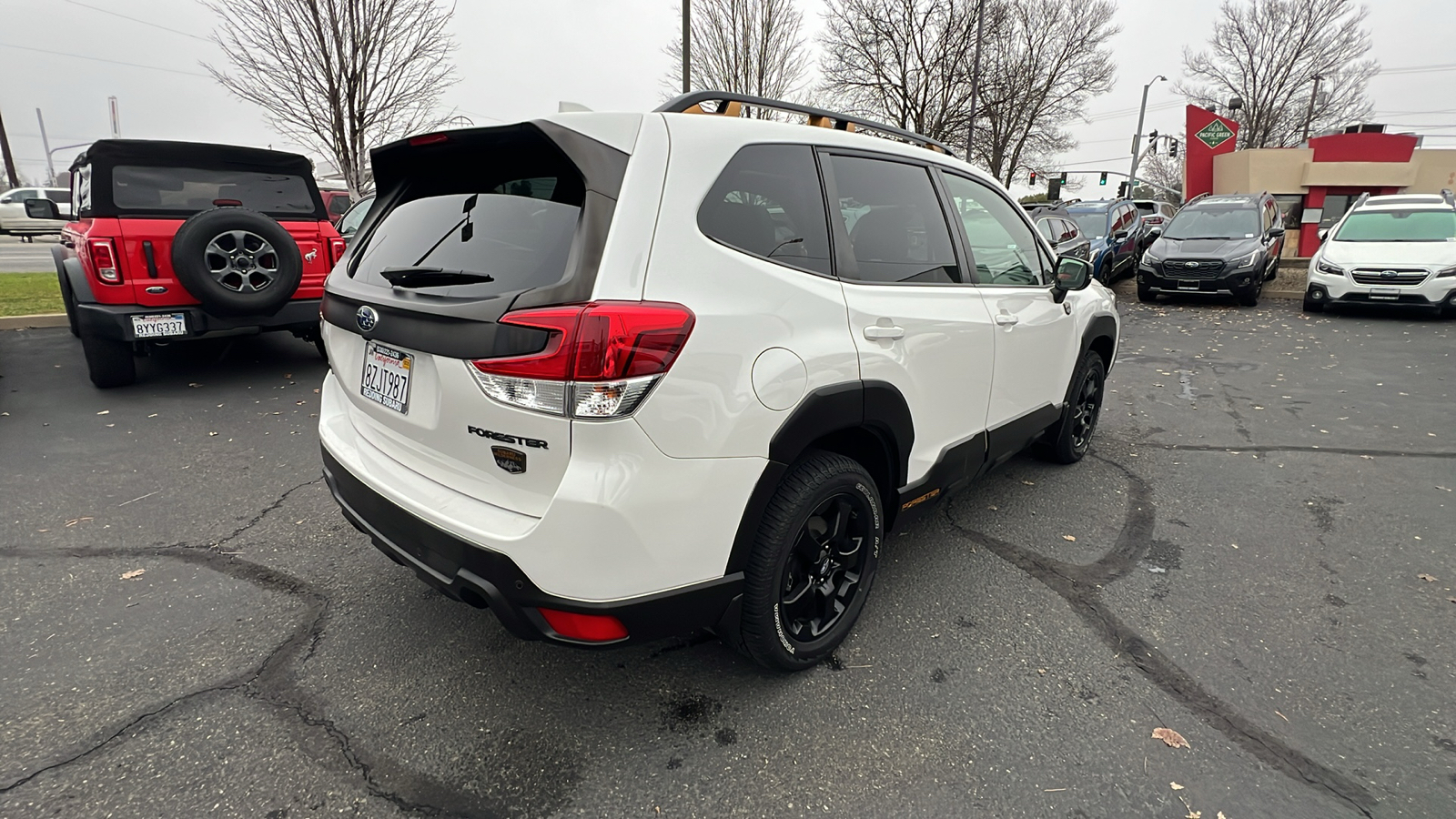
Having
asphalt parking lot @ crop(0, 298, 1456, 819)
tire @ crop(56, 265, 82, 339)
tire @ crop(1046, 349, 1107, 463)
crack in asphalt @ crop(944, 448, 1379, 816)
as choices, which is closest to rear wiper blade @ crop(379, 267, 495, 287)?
asphalt parking lot @ crop(0, 298, 1456, 819)

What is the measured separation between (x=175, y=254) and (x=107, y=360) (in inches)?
53.9

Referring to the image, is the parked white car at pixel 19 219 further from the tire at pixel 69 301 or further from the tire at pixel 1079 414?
the tire at pixel 1079 414

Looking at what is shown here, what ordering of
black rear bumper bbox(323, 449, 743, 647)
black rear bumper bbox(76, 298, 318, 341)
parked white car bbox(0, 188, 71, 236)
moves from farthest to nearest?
1. parked white car bbox(0, 188, 71, 236)
2. black rear bumper bbox(76, 298, 318, 341)
3. black rear bumper bbox(323, 449, 743, 647)

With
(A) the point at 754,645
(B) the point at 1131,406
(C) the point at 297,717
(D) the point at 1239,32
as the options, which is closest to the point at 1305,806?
(A) the point at 754,645

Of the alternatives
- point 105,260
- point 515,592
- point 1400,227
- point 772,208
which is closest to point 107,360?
point 105,260

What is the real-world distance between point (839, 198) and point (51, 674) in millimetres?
3191

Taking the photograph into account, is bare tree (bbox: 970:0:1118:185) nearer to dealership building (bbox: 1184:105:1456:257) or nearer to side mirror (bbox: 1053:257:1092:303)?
dealership building (bbox: 1184:105:1456:257)

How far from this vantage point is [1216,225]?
1282cm

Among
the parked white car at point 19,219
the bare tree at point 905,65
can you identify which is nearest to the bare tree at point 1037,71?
the bare tree at point 905,65

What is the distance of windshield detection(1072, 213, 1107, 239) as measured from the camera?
13664 mm

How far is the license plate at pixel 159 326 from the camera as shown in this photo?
18.0 feet

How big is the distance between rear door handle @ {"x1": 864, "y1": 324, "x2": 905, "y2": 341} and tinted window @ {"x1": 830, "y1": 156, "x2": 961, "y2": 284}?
19 cm

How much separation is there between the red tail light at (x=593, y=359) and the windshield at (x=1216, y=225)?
1405 centimetres

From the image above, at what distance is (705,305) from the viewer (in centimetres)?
192
